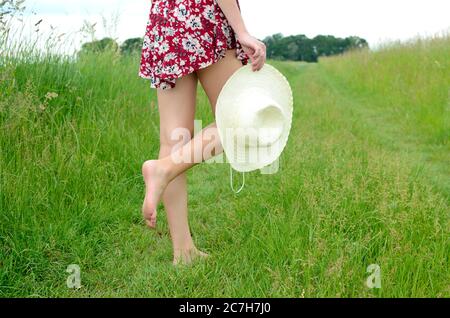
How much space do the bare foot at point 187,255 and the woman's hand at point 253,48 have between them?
89cm

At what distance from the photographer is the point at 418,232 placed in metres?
2.42

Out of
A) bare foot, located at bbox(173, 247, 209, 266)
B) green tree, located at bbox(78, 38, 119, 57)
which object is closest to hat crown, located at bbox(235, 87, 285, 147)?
bare foot, located at bbox(173, 247, 209, 266)

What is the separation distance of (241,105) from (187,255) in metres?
0.74

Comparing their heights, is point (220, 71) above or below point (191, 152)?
above

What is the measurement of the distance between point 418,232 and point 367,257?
0.29 m

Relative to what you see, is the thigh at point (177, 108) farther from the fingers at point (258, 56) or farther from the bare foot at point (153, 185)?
the fingers at point (258, 56)

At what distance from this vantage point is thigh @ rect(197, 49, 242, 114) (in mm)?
2299

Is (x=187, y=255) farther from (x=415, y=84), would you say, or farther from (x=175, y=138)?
(x=415, y=84)

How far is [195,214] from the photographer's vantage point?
327cm

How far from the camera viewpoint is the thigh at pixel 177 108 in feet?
7.63

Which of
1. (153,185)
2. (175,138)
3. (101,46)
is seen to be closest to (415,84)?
(101,46)

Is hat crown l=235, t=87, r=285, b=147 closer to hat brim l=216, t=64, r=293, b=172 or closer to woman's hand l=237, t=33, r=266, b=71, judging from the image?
hat brim l=216, t=64, r=293, b=172
